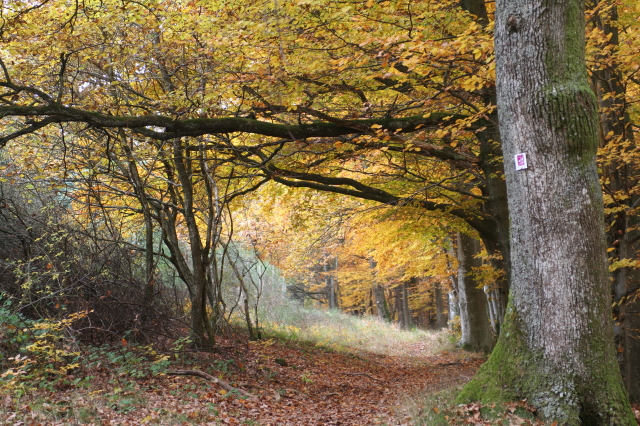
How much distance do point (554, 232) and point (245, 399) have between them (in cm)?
474

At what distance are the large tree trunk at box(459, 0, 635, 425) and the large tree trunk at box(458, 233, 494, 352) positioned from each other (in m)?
10.2

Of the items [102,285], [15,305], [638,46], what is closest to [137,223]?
[102,285]

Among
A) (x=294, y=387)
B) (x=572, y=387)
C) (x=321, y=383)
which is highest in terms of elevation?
(x=572, y=387)

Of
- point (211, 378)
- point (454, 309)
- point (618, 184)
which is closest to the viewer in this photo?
point (618, 184)

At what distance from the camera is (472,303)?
14938mm

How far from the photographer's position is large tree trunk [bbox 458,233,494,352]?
48.9 ft

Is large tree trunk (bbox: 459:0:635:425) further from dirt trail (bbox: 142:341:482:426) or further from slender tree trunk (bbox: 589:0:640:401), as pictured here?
slender tree trunk (bbox: 589:0:640:401)

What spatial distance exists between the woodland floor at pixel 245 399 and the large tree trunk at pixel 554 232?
1.85 meters

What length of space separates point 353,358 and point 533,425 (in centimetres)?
951

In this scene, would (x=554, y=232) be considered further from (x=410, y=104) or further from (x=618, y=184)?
(x=410, y=104)

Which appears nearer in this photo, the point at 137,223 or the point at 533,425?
the point at 533,425

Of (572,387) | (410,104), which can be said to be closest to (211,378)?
(572,387)

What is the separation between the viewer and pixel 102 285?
8.30 m

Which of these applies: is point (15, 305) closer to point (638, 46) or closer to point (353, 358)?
point (353, 358)
